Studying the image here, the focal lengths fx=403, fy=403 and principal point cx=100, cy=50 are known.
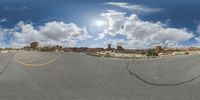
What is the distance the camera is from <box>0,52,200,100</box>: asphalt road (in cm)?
2562

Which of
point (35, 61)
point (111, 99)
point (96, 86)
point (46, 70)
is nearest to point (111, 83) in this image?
point (96, 86)

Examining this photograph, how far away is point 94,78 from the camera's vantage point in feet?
96.3

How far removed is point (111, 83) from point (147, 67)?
3970 millimetres

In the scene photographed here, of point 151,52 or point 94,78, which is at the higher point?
point 151,52

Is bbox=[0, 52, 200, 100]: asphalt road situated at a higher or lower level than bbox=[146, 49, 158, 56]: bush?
lower

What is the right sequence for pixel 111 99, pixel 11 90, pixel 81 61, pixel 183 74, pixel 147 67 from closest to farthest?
pixel 111 99, pixel 11 90, pixel 183 74, pixel 147 67, pixel 81 61

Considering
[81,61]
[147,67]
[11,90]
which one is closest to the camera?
[11,90]

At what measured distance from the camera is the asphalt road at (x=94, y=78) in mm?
25625

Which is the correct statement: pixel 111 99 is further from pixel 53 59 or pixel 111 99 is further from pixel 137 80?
pixel 53 59

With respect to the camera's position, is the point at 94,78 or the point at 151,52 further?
the point at 151,52

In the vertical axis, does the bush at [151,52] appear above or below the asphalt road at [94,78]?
above

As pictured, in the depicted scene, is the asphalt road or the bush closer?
the asphalt road

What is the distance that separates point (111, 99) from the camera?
2473 cm

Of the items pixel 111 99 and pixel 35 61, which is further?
pixel 35 61
